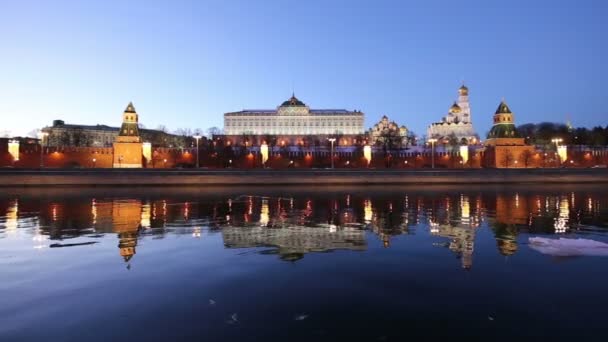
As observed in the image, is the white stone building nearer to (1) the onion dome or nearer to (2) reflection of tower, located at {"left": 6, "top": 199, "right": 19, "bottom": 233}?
(1) the onion dome

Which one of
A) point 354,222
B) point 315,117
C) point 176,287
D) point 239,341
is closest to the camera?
point 239,341

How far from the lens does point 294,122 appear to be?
135m

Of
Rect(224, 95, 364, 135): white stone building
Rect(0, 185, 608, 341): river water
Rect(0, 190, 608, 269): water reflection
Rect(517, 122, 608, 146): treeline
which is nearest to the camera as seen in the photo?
Rect(0, 185, 608, 341): river water

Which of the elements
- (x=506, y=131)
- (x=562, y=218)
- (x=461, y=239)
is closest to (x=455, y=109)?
(x=506, y=131)

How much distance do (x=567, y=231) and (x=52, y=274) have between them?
11.8 m

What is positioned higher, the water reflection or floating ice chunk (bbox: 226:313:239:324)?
the water reflection

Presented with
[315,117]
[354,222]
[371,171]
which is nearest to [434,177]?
[371,171]

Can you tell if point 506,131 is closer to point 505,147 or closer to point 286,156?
point 505,147

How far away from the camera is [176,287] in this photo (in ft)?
20.8

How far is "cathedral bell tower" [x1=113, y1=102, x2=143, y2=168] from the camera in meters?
65.2

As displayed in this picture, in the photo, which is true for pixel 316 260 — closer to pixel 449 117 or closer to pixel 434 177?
pixel 434 177

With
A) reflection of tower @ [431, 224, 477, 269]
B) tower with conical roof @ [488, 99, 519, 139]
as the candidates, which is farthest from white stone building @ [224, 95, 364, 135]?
reflection of tower @ [431, 224, 477, 269]

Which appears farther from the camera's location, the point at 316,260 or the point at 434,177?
the point at 434,177

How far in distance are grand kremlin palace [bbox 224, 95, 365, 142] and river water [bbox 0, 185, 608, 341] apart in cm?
12230
